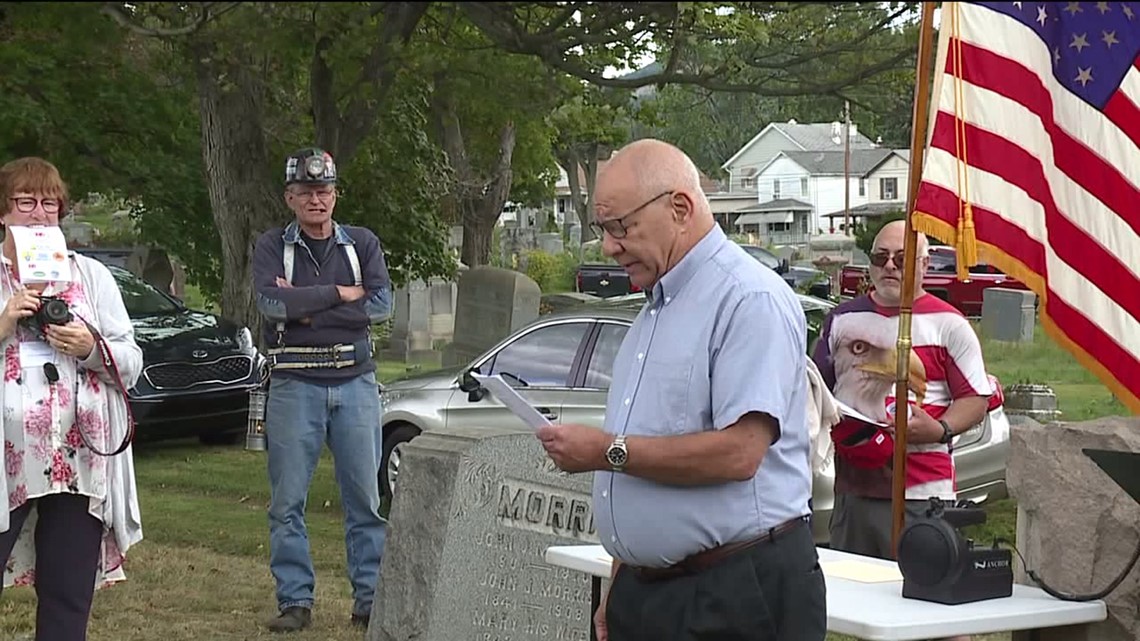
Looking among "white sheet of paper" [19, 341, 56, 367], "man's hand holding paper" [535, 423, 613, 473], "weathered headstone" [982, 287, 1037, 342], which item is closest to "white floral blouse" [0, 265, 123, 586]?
"white sheet of paper" [19, 341, 56, 367]

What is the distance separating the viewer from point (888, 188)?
85.6 m

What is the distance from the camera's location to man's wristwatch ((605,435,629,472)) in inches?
144

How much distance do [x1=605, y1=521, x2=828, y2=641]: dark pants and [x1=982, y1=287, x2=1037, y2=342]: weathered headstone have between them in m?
24.5

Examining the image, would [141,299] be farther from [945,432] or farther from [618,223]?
[618,223]

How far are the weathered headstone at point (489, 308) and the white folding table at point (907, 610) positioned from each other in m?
14.8

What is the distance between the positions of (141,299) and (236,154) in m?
9.55

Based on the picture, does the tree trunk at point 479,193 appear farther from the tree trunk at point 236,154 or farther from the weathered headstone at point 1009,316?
the tree trunk at point 236,154

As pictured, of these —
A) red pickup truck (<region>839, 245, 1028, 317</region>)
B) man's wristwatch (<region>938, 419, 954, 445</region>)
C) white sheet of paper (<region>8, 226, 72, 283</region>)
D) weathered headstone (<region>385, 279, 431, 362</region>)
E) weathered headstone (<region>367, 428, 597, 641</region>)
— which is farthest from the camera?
red pickup truck (<region>839, 245, 1028, 317</region>)

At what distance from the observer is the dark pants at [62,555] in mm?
5285

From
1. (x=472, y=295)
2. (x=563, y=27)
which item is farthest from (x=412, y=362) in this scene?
(x=563, y=27)

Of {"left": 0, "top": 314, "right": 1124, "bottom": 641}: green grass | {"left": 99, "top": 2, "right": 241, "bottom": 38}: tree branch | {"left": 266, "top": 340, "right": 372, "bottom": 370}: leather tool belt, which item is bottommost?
{"left": 0, "top": 314, "right": 1124, "bottom": 641}: green grass

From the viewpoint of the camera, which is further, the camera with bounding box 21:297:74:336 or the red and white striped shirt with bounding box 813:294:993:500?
the red and white striped shirt with bounding box 813:294:993:500

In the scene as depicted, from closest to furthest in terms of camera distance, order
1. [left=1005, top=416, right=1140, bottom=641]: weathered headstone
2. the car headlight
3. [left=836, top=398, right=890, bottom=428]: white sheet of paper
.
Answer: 1. [left=1005, top=416, right=1140, bottom=641]: weathered headstone
2. [left=836, top=398, right=890, bottom=428]: white sheet of paper
3. the car headlight

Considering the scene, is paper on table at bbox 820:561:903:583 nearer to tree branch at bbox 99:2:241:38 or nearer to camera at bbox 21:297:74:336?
camera at bbox 21:297:74:336
